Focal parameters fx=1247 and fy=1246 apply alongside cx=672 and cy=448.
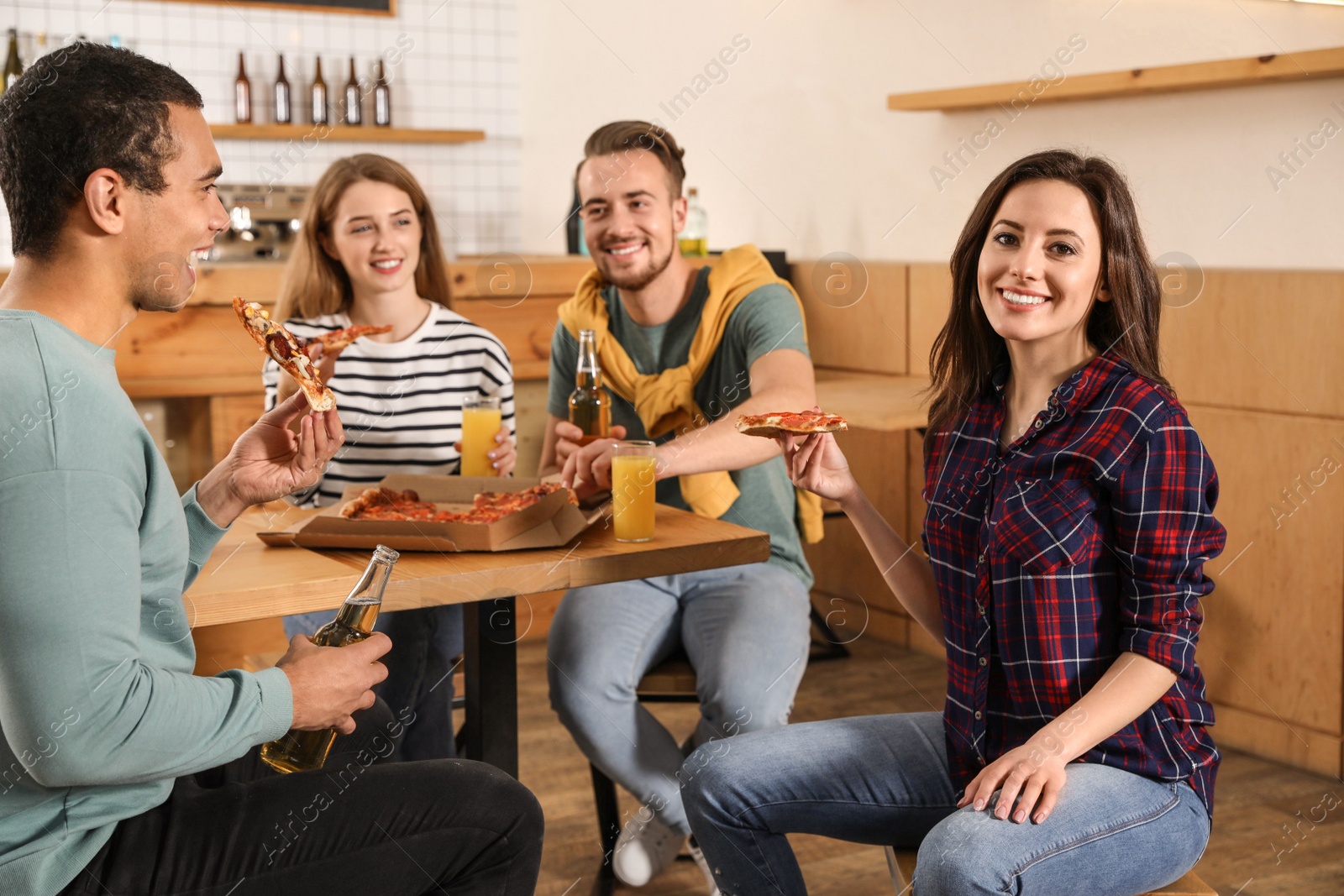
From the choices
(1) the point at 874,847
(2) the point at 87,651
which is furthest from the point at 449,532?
(1) the point at 874,847

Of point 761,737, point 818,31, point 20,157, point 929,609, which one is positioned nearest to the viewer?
point 20,157

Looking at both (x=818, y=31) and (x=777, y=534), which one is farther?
(x=818, y=31)

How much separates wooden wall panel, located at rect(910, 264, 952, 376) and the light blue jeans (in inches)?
61.4

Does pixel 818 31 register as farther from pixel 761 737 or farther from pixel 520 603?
pixel 761 737

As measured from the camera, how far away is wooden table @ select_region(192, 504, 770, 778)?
153 cm

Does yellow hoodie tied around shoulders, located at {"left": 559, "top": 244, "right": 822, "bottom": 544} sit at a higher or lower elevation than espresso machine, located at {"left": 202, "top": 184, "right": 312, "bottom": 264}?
lower

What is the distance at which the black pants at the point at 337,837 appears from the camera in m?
1.19

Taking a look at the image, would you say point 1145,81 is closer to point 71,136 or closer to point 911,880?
point 911,880

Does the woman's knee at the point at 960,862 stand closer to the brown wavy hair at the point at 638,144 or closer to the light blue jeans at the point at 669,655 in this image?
the light blue jeans at the point at 669,655

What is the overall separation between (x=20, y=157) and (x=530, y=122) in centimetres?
466

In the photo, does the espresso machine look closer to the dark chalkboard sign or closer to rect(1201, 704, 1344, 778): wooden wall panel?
the dark chalkboard sign

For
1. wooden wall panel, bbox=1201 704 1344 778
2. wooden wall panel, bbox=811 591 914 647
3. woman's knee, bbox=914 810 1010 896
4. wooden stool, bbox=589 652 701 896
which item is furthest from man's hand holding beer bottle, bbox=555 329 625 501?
wooden wall panel, bbox=811 591 914 647

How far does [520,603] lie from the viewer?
3.58 m

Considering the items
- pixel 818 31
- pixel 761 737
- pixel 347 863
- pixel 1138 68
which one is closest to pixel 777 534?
pixel 761 737
